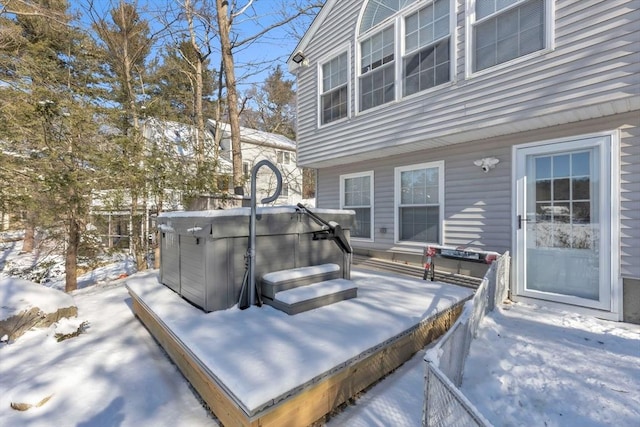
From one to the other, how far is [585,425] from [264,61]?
10137mm

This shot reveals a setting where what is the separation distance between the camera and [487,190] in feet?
15.3

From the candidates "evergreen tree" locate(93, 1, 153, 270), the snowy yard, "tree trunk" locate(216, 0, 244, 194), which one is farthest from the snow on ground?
"evergreen tree" locate(93, 1, 153, 270)

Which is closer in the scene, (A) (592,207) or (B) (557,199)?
(A) (592,207)

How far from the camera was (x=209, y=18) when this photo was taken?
8602 millimetres

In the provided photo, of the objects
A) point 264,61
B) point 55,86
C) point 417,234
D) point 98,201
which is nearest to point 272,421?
point 417,234

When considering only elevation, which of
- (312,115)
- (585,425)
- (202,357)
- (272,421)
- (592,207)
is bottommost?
(585,425)

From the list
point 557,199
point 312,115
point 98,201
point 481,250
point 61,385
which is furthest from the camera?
point 312,115

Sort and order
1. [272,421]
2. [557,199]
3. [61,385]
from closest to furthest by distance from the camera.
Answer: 1. [272,421]
2. [61,385]
3. [557,199]

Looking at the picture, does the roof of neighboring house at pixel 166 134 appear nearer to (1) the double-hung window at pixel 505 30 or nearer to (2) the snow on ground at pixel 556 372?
(1) the double-hung window at pixel 505 30

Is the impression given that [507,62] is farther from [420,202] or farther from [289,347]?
[289,347]

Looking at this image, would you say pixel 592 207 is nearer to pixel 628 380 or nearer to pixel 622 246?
pixel 622 246

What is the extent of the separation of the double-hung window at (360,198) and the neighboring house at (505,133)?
6cm

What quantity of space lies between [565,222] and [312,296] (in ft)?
11.5

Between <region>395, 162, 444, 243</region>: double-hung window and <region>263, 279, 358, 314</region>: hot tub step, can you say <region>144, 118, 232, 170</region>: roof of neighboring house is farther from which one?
<region>263, 279, 358, 314</region>: hot tub step
